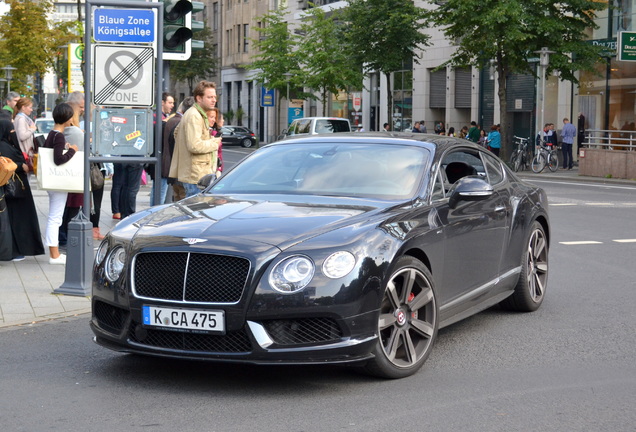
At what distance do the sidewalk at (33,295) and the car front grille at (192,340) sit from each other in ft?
7.93

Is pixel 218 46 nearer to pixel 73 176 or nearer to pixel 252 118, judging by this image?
pixel 252 118

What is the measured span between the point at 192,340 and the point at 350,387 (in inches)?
35.6

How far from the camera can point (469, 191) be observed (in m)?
6.69

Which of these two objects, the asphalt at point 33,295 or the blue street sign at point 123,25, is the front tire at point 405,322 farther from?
the blue street sign at point 123,25

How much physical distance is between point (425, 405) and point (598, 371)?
1376mm

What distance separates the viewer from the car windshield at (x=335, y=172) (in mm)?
6703

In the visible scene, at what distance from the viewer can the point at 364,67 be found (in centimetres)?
4694

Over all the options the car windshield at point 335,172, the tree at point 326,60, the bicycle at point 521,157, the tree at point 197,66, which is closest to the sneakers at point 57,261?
the car windshield at point 335,172

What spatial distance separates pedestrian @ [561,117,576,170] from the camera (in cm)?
3571

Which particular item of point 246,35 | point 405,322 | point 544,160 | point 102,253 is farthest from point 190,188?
point 246,35

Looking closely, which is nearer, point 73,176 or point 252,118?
point 73,176

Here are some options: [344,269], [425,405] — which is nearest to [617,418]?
[425,405]

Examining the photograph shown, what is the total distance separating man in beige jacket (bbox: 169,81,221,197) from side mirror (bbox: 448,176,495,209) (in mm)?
4548

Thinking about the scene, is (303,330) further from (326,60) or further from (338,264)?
(326,60)
